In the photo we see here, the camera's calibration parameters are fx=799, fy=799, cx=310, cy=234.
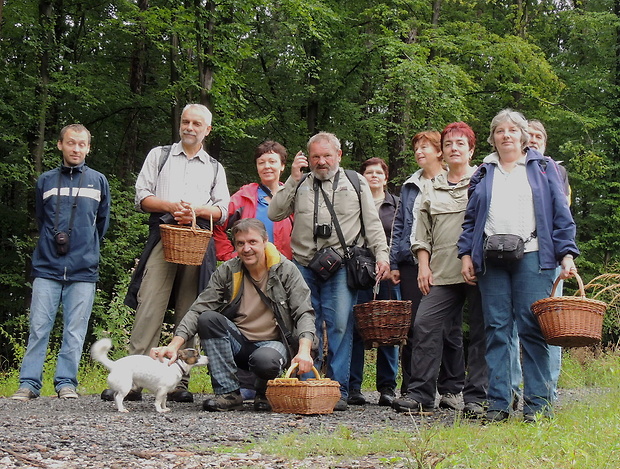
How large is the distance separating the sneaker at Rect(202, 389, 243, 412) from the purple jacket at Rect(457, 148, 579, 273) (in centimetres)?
202

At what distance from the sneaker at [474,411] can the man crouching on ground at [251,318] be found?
1172 mm

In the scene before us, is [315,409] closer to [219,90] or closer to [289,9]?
[219,90]

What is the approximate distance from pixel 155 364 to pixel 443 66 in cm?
1343

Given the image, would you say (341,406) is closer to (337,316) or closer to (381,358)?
(337,316)

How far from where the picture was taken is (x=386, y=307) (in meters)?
6.22

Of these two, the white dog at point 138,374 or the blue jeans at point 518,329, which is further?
the white dog at point 138,374

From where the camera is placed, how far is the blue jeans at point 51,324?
666 cm

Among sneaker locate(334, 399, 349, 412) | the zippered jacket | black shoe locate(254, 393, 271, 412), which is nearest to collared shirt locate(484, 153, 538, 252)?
sneaker locate(334, 399, 349, 412)

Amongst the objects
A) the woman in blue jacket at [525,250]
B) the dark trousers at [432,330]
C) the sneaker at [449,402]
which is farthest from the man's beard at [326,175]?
the sneaker at [449,402]

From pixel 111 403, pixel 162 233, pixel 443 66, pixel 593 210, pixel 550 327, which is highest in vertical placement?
pixel 443 66

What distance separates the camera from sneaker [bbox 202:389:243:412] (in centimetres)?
594

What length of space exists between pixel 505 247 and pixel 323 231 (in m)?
1.76

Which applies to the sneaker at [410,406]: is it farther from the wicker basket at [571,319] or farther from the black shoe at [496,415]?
the wicker basket at [571,319]

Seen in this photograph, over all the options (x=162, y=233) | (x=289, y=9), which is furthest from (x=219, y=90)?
(x=162, y=233)
